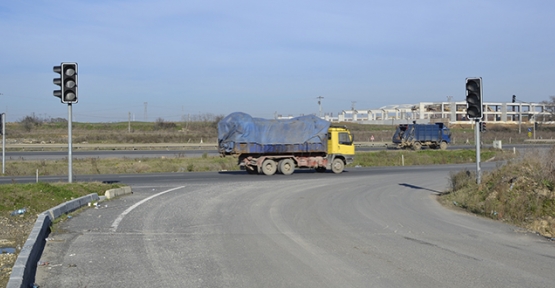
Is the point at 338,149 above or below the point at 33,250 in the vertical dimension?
above

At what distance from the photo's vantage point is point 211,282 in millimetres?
7410

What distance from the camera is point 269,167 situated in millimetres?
31562

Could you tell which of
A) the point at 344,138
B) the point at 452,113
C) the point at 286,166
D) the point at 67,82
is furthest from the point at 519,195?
the point at 452,113

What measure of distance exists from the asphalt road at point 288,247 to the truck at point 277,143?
1442cm

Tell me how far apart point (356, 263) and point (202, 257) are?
232 cm

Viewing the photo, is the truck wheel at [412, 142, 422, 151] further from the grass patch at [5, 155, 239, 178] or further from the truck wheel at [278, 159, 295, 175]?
the truck wheel at [278, 159, 295, 175]

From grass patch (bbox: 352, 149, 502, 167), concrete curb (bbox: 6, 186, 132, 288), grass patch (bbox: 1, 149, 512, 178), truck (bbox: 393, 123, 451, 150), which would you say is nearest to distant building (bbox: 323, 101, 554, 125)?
truck (bbox: 393, 123, 451, 150)

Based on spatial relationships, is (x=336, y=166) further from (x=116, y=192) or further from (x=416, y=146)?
(x=416, y=146)

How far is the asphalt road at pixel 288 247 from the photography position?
7.64 meters

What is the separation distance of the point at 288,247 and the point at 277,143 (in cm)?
2201

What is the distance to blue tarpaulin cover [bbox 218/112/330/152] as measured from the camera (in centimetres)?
3159

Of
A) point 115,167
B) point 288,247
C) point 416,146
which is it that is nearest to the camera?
point 288,247

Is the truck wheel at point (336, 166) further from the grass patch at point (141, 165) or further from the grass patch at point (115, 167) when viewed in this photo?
the grass patch at point (115, 167)

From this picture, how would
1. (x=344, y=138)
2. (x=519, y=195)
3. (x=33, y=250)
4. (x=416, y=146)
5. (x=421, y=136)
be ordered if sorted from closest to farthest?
(x=33, y=250) < (x=519, y=195) < (x=344, y=138) < (x=416, y=146) < (x=421, y=136)
